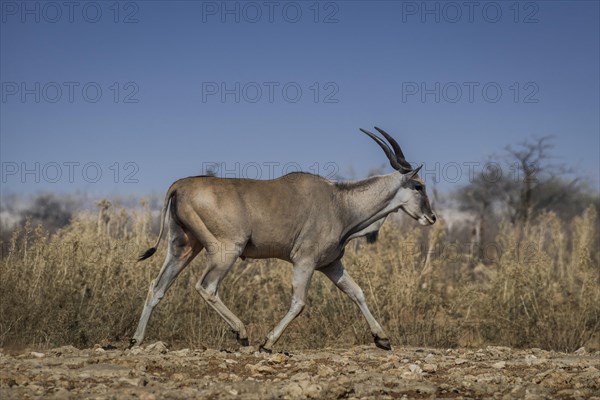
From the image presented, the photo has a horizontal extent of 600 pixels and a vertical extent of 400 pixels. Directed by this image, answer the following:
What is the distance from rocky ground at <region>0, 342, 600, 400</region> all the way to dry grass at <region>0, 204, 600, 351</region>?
8.89 ft

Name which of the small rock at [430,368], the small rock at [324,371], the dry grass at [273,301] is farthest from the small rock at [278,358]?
the dry grass at [273,301]

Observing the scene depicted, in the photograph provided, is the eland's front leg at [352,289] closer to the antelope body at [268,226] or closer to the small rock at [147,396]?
the antelope body at [268,226]

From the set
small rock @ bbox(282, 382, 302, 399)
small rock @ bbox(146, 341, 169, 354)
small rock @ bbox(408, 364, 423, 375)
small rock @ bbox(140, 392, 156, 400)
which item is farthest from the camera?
small rock @ bbox(146, 341, 169, 354)

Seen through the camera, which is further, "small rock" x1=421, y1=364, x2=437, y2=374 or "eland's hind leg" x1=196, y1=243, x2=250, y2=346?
"eland's hind leg" x1=196, y1=243, x2=250, y2=346

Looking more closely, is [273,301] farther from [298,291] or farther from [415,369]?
[415,369]

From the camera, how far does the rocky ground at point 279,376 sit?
7.19m

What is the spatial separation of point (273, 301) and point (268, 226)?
178 inches

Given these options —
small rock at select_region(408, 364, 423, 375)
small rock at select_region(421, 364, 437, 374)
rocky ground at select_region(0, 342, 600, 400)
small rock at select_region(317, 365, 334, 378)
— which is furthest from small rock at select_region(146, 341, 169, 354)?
small rock at select_region(421, 364, 437, 374)

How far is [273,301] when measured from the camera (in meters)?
14.8

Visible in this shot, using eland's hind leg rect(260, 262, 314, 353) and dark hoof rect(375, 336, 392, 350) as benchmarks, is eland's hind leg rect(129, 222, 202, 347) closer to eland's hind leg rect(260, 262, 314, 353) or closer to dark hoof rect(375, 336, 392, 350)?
eland's hind leg rect(260, 262, 314, 353)

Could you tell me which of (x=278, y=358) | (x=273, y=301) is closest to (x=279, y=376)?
(x=278, y=358)

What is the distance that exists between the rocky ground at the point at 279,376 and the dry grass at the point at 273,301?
2.71 meters

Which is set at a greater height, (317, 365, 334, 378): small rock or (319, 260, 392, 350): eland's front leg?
(319, 260, 392, 350): eland's front leg

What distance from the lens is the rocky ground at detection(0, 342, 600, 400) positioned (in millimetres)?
7191
